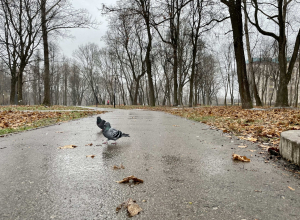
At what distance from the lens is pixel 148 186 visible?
6.50 feet

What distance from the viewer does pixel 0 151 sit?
347 cm

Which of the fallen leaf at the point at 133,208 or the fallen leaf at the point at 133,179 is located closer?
the fallen leaf at the point at 133,208

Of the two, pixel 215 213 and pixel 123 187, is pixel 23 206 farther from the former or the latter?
pixel 215 213

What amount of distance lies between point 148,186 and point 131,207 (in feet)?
1.46

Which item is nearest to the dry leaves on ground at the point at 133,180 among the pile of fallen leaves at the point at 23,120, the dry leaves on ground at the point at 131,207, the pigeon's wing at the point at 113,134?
the dry leaves on ground at the point at 131,207

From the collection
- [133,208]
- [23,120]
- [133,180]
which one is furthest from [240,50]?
[133,208]

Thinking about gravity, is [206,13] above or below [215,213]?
above

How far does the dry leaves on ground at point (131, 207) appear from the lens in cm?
150

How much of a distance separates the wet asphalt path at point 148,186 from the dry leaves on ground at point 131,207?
0.04 meters

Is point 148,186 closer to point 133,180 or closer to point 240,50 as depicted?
point 133,180

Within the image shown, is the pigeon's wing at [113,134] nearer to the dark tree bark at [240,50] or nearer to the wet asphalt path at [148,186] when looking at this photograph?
the wet asphalt path at [148,186]

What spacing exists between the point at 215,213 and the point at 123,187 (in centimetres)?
86

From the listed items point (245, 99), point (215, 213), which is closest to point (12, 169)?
point (215, 213)

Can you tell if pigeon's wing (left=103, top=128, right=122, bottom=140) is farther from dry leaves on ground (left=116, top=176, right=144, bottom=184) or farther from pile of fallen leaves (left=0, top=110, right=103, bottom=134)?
pile of fallen leaves (left=0, top=110, right=103, bottom=134)
